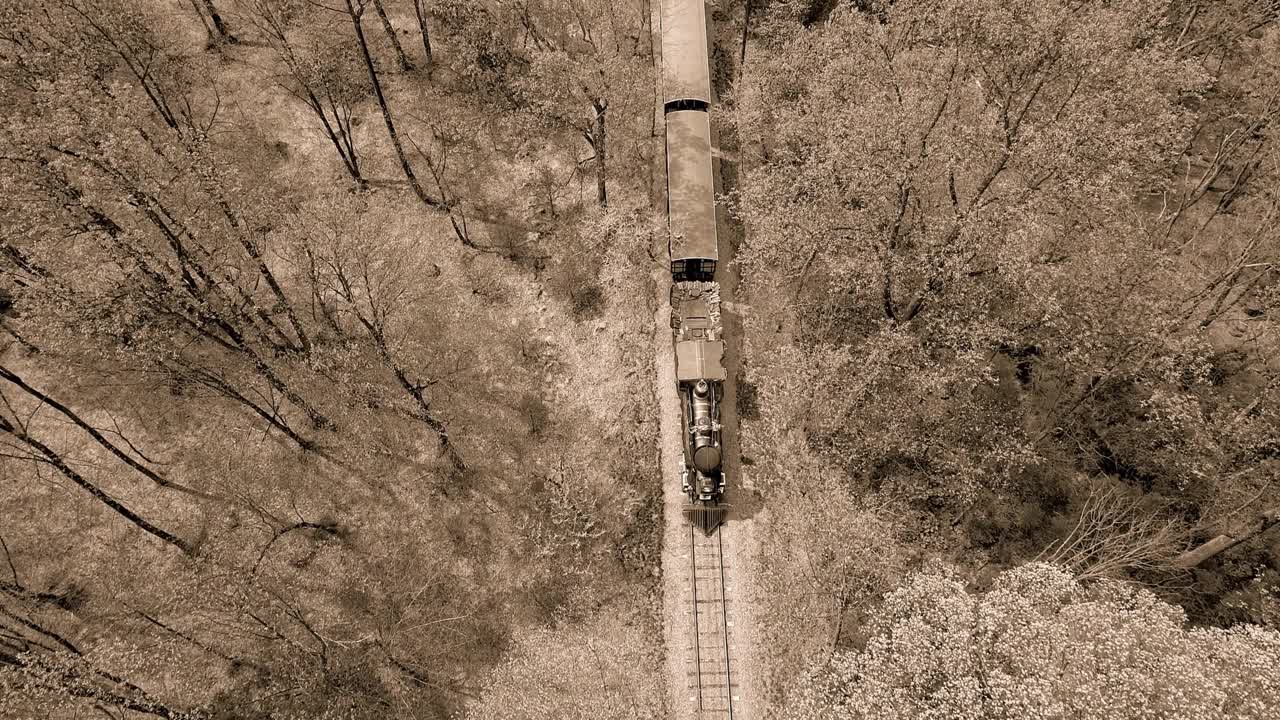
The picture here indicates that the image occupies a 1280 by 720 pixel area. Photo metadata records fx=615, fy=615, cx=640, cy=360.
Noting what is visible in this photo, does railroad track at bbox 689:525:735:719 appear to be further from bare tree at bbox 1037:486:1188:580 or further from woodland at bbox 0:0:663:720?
bare tree at bbox 1037:486:1188:580

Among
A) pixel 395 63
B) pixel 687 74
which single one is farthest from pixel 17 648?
pixel 687 74

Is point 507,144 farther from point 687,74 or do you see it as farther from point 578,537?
point 578,537

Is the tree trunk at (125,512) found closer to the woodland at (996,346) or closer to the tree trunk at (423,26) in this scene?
the woodland at (996,346)

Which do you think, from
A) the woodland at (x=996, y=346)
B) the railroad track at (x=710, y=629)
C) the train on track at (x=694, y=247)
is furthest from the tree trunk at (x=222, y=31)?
the railroad track at (x=710, y=629)

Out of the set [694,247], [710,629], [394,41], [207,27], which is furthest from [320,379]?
[207,27]

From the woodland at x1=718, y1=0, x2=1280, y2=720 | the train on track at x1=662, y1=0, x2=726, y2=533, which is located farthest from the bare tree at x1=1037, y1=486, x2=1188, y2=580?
the train on track at x1=662, y1=0, x2=726, y2=533

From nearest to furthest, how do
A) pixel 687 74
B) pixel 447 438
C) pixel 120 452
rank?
pixel 120 452
pixel 447 438
pixel 687 74

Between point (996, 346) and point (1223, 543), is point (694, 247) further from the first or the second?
point (1223, 543)
